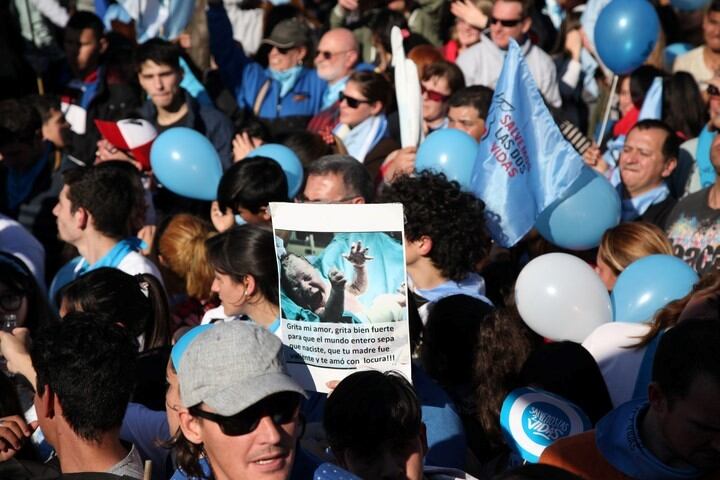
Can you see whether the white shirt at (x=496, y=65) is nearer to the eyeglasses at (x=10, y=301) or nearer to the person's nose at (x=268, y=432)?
the eyeglasses at (x=10, y=301)

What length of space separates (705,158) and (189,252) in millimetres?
3119

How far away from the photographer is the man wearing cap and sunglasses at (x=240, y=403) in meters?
2.92

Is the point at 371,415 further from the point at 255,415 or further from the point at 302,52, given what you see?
the point at 302,52

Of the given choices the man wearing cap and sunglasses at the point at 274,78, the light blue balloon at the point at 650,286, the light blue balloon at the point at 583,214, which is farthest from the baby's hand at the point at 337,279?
the man wearing cap and sunglasses at the point at 274,78

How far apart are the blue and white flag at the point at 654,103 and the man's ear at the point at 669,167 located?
1.21 m

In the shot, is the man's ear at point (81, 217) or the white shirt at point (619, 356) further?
the man's ear at point (81, 217)

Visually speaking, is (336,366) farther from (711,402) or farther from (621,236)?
(621,236)

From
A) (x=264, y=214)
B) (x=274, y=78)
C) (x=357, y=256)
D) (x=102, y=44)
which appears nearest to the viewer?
(x=357, y=256)

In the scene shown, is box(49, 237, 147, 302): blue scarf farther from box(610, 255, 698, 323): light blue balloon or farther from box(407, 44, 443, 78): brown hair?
box(407, 44, 443, 78): brown hair

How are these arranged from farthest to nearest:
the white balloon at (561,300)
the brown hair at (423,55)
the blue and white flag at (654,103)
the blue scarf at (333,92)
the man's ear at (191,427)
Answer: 1. the blue scarf at (333,92)
2. the brown hair at (423,55)
3. the blue and white flag at (654,103)
4. the white balloon at (561,300)
5. the man's ear at (191,427)

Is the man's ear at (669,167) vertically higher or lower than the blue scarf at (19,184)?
higher

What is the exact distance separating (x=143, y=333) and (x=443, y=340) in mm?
1248

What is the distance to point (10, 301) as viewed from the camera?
4.99 meters

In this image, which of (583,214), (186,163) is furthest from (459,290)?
(186,163)
